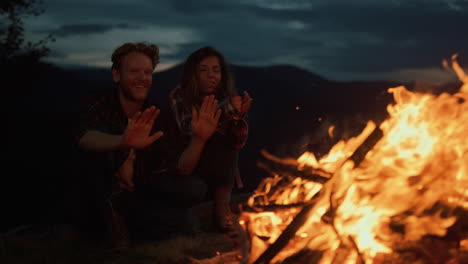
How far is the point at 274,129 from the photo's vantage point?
1121cm

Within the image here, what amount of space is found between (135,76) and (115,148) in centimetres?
87

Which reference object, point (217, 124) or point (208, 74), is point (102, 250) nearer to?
point (217, 124)

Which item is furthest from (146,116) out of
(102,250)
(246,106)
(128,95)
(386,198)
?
(386,198)

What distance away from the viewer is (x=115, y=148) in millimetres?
4148

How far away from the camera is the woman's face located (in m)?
5.20

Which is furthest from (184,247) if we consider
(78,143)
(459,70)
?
(459,70)

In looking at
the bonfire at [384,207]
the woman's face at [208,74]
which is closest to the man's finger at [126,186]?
the woman's face at [208,74]

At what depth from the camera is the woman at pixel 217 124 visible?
4.94 meters

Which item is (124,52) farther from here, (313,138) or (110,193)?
(313,138)

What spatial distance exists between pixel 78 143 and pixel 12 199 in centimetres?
380

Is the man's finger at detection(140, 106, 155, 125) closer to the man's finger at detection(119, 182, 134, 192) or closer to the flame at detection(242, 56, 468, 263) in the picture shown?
the man's finger at detection(119, 182, 134, 192)

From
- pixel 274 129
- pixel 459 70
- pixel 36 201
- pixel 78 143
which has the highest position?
pixel 459 70

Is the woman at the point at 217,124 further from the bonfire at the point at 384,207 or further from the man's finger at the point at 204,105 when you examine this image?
the bonfire at the point at 384,207

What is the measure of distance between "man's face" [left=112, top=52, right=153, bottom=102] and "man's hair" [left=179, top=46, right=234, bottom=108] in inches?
21.3
